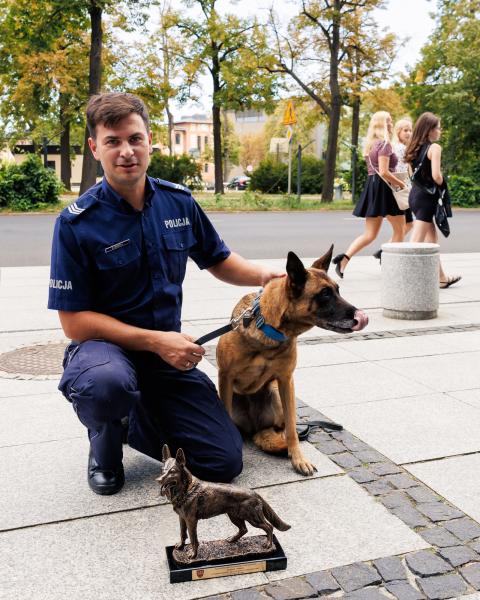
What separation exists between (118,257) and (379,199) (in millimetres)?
6850

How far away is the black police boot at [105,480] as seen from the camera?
3.28 metres

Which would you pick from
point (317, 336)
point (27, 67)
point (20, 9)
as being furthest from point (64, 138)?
point (317, 336)

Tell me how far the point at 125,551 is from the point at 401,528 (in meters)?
1.16

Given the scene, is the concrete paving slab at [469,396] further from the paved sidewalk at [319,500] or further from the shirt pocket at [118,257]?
the shirt pocket at [118,257]

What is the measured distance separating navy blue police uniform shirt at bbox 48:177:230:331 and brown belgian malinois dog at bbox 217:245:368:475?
0.39 meters

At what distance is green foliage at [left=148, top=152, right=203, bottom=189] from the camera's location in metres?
35.1

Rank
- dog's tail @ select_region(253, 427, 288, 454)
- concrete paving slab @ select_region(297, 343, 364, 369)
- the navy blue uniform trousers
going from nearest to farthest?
the navy blue uniform trousers < dog's tail @ select_region(253, 427, 288, 454) < concrete paving slab @ select_region(297, 343, 364, 369)

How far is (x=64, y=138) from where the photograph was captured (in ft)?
138

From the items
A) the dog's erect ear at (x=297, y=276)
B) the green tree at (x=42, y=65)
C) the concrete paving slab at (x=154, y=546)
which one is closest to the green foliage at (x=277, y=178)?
the green tree at (x=42, y=65)

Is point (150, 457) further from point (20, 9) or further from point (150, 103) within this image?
point (150, 103)

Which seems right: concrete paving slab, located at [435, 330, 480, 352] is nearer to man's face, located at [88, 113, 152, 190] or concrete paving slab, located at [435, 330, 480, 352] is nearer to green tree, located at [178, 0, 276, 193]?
man's face, located at [88, 113, 152, 190]

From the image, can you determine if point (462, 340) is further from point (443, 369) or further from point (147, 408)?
point (147, 408)

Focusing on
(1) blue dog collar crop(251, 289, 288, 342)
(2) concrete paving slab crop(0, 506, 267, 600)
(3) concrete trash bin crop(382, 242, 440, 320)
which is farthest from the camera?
(3) concrete trash bin crop(382, 242, 440, 320)

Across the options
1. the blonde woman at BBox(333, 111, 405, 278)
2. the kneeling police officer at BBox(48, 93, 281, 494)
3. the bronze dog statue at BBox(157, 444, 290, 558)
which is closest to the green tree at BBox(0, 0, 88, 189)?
the blonde woman at BBox(333, 111, 405, 278)
